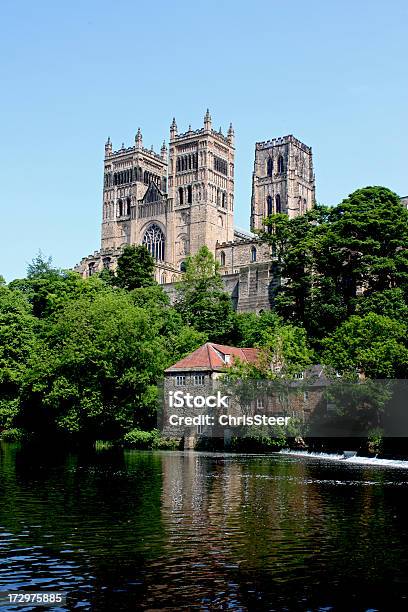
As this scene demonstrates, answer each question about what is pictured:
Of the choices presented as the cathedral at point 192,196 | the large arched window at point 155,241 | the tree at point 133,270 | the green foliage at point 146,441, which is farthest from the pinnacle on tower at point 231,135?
the green foliage at point 146,441

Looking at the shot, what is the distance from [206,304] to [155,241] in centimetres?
5410

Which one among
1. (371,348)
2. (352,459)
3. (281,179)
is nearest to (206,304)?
(371,348)

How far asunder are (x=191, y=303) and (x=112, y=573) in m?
74.9

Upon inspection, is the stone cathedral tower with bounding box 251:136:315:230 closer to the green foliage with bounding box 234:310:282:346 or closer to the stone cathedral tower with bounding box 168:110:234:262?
the stone cathedral tower with bounding box 168:110:234:262

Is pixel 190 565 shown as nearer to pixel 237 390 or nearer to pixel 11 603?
pixel 11 603

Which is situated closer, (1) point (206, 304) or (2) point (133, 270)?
(1) point (206, 304)

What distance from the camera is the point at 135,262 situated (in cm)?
10288

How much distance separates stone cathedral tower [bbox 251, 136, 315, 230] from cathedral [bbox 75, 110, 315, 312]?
6.8 inches

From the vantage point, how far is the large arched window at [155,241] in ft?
450

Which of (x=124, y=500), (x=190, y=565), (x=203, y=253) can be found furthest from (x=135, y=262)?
(x=190, y=565)

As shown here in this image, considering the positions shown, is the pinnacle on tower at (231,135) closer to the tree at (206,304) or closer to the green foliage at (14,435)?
the tree at (206,304)

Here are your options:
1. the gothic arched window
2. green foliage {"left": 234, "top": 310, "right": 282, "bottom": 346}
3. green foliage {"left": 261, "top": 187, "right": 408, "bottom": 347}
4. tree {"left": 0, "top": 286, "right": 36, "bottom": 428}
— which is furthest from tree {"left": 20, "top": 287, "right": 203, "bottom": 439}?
the gothic arched window

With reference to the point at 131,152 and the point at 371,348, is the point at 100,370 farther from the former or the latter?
the point at 131,152

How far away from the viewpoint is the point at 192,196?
134750 millimetres
